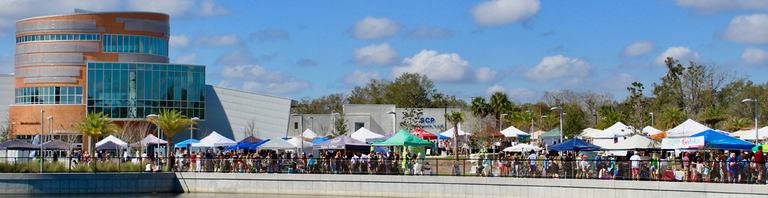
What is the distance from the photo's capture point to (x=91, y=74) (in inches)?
2566

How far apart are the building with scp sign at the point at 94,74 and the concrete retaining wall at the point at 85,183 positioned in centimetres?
3429

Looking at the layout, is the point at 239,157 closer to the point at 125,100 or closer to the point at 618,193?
the point at 618,193

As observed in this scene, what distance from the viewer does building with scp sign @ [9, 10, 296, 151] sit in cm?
6550

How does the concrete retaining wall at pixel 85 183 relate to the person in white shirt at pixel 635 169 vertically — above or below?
below

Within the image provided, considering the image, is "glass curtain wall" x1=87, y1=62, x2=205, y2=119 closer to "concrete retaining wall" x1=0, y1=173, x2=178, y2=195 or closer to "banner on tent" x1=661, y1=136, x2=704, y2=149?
"concrete retaining wall" x1=0, y1=173, x2=178, y2=195

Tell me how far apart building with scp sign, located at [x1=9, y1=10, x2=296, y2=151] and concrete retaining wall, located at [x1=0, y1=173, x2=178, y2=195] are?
34.3 meters

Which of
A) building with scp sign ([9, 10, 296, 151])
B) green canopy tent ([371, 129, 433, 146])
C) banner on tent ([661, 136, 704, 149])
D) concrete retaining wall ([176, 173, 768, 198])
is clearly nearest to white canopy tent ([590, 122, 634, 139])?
banner on tent ([661, 136, 704, 149])

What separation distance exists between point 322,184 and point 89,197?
32.4ft

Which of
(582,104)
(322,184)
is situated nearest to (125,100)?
(322,184)

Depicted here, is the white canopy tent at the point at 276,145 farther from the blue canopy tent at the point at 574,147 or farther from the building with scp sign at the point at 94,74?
the building with scp sign at the point at 94,74

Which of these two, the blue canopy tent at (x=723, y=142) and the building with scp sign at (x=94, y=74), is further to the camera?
the building with scp sign at (x=94, y=74)

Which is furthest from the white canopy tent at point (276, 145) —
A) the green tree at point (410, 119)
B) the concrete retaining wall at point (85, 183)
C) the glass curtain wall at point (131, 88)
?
the green tree at point (410, 119)

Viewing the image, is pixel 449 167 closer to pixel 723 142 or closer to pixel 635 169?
pixel 635 169

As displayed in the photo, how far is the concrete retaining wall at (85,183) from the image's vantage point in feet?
103
